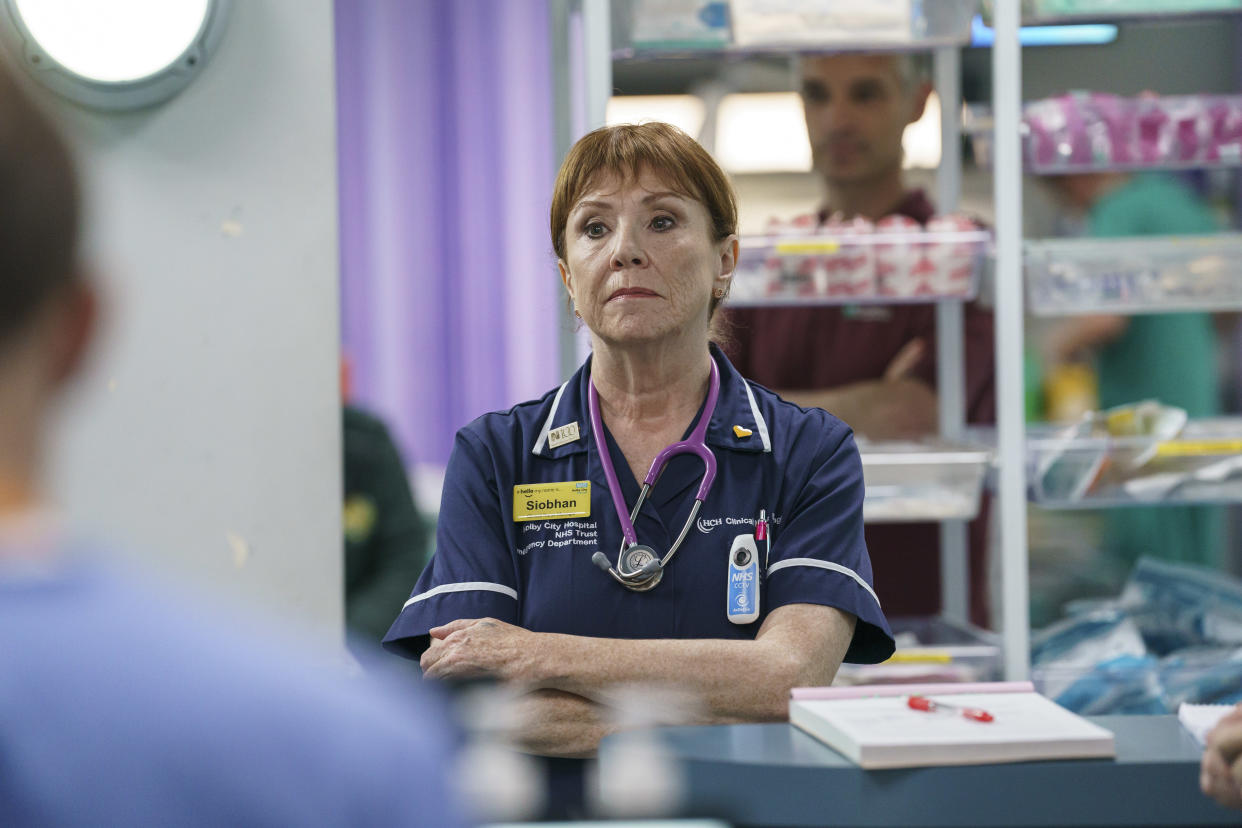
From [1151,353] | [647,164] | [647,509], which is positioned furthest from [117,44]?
[1151,353]

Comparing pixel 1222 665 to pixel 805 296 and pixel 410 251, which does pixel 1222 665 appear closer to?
pixel 805 296

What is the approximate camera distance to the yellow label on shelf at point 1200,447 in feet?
9.80

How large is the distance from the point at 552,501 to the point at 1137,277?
5.91ft

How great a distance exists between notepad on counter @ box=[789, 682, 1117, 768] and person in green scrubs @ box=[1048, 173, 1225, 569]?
2575 mm

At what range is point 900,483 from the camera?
9.74 feet

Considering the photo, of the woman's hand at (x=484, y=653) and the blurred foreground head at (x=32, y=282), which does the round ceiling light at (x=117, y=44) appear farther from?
the blurred foreground head at (x=32, y=282)

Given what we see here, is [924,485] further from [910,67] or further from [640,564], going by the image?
[640,564]

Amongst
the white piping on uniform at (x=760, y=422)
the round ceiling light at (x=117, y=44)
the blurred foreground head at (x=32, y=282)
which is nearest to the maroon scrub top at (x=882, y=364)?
the white piping on uniform at (x=760, y=422)

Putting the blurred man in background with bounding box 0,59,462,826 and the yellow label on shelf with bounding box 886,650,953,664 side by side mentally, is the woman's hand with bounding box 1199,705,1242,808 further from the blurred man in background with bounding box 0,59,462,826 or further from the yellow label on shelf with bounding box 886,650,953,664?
the yellow label on shelf with bounding box 886,650,953,664

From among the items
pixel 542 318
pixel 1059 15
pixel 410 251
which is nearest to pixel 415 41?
pixel 410 251

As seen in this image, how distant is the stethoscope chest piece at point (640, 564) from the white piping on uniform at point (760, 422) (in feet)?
0.82

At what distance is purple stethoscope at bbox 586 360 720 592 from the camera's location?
1.80m

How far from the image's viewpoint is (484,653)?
1687mm

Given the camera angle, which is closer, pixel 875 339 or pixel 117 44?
pixel 117 44
